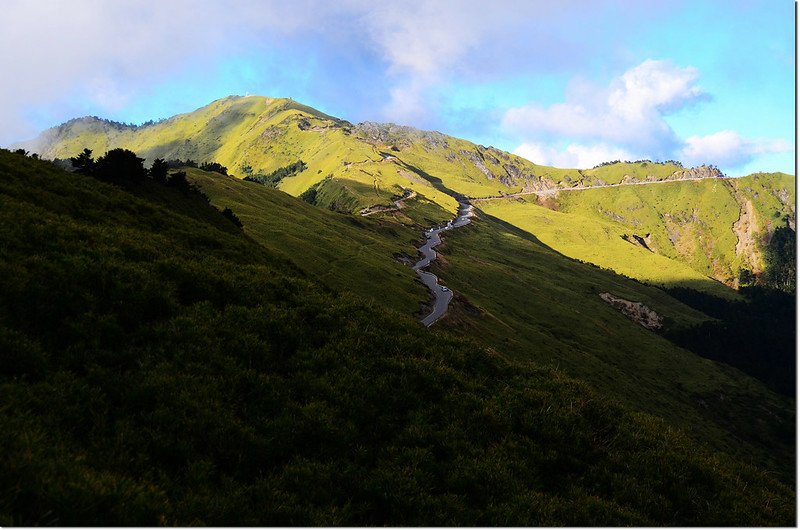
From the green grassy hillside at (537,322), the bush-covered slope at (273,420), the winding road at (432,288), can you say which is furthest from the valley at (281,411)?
the winding road at (432,288)

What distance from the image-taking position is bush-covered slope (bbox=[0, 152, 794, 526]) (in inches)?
377

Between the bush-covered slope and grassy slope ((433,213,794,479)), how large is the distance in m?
52.6

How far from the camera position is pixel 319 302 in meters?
19.7

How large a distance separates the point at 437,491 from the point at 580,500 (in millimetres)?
3758

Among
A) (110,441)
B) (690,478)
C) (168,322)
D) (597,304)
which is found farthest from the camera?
(597,304)

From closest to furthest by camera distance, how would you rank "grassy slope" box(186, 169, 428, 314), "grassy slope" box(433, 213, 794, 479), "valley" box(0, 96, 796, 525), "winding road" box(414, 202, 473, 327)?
"valley" box(0, 96, 796, 525)
"grassy slope" box(186, 169, 428, 314)
"winding road" box(414, 202, 473, 327)
"grassy slope" box(433, 213, 794, 479)

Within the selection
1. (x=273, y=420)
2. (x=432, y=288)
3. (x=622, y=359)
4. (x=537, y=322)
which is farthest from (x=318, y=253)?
(x=622, y=359)

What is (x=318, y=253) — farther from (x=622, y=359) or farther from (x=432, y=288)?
(x=622, y=359)

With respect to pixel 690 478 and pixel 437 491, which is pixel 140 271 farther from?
pixel 690 478

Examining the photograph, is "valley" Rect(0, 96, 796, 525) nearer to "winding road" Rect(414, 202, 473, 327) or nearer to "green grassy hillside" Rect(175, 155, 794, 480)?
"green grassy hillside" Rect(175, 155, 794, 480)

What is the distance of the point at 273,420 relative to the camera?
40.8ft

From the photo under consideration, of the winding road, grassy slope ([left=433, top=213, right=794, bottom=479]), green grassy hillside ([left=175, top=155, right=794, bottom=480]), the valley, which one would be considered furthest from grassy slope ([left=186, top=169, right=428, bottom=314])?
the valley

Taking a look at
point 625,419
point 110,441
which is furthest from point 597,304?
point 110,441

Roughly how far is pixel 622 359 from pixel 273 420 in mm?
130441
